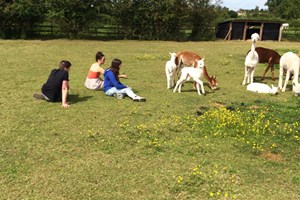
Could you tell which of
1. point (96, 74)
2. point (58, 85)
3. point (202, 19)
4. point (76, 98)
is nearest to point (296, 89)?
point (96, 74)

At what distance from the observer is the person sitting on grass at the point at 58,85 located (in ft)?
27.9

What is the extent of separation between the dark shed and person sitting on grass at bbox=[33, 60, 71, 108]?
3449cm

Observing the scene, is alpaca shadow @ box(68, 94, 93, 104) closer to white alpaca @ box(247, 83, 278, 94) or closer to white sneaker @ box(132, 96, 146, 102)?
white sneaker @ box(132, 96, 146, 102)

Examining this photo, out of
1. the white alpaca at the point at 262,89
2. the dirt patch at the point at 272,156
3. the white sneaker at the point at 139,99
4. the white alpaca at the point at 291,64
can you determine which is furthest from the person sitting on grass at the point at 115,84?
the white alpaca at the point at 291,64

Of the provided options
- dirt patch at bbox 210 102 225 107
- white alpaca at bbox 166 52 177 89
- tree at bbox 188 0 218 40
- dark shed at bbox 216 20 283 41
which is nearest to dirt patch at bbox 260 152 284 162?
dirt patch at bbox 210 102 225 107

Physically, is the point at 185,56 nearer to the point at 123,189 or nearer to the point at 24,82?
the point at 24,82

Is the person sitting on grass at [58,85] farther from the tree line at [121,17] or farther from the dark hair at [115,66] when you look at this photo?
the tree line at [121,17]

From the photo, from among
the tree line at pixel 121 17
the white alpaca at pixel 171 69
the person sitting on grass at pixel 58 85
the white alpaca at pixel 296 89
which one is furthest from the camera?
the tree line at pixel 121 17

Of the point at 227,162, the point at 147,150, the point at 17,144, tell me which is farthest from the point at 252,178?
the point at 17,144

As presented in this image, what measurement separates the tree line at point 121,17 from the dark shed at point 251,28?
229cm

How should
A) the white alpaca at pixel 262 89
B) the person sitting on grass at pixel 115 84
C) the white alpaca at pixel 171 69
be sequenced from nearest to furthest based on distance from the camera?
the person sitting on grass at pixel 115 84
the white alpaca at pixel 262 89
the white alpaca at pixel 171 69

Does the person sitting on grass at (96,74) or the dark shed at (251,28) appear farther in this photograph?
the dark shed at (251,28)

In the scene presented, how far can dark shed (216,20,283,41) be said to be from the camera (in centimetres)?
4062

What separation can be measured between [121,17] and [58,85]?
27362mm
